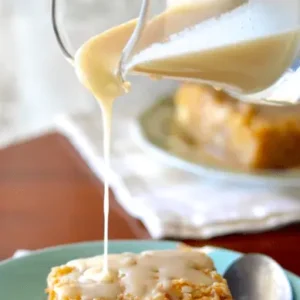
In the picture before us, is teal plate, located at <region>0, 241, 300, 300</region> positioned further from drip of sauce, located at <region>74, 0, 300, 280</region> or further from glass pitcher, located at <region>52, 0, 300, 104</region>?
glass pitcher, located at <region>52, 0, 300, 104</region>

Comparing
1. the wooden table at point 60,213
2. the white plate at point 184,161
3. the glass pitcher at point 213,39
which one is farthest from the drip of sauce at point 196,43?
the white plate at point 184,161

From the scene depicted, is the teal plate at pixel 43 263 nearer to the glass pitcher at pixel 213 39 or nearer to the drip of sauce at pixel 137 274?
the drip of sauce at pixel 137 274

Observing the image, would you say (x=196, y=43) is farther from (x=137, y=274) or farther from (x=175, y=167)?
(x=175, y=167)

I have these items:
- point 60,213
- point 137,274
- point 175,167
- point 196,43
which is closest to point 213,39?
point 196,43

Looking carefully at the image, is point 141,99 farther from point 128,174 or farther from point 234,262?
Answer: point 234,262

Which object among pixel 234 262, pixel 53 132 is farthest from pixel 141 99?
pixel 234 262

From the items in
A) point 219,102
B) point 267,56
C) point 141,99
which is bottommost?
point 141,99

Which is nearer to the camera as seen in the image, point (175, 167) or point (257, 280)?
point (257, 280)
